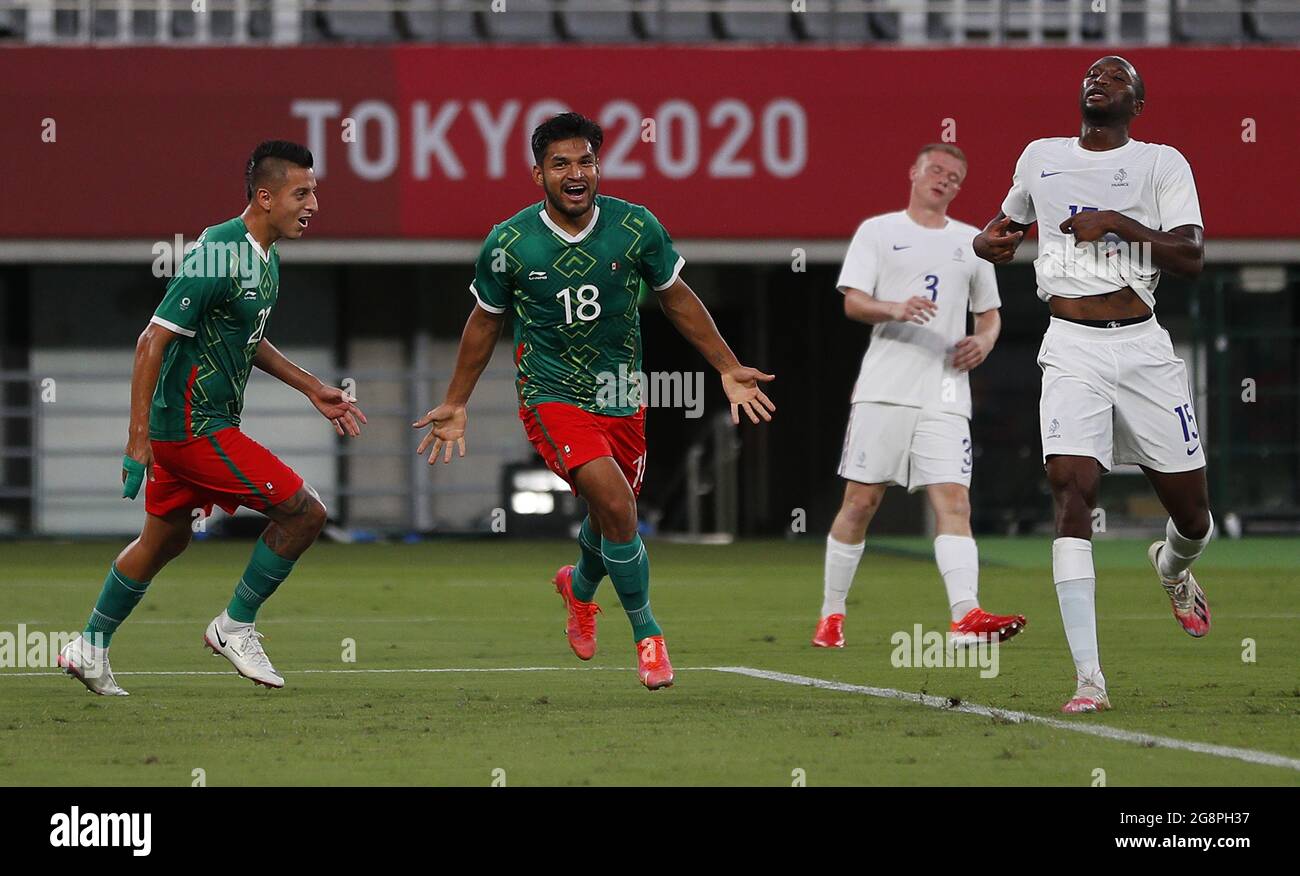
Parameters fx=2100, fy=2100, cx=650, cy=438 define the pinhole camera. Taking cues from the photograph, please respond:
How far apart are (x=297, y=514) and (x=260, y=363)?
0.70 metres

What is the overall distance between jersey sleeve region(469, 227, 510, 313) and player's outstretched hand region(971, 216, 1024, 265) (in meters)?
1.80

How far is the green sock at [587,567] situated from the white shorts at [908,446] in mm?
1999

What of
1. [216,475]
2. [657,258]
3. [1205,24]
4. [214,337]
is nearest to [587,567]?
[657,258]

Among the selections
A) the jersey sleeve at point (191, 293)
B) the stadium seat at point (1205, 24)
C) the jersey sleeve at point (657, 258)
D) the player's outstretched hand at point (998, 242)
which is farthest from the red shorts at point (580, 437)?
the stadium seat at point (1205, 24)

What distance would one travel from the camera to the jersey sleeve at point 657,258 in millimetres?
8109

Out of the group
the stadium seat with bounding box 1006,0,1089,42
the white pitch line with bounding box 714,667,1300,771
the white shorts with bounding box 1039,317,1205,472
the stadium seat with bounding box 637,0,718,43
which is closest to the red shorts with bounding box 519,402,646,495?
the white pitch line with bounding box 714,667,1300,771

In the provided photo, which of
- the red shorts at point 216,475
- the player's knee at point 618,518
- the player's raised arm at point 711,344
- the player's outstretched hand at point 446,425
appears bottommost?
the player's knee at point 618,518

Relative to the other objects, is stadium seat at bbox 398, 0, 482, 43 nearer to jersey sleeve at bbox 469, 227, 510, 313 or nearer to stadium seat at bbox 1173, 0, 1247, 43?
stadium seat at bbox 1173, 0, 1247, 43

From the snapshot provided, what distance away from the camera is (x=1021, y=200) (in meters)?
7.85

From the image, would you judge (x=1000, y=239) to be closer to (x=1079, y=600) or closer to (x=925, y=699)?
(x=1079, y=600)

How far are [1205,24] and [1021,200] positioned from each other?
1695 centimetres

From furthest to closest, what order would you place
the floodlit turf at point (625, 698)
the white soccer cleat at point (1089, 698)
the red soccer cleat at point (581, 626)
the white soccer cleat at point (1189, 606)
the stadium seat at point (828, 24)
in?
the stadium seat at point (828, 24) < the white soccer cleat at point (1189, 606) < the red soccer cleat at point (581, 626) < the white soccer cleat at point (1089, 698) < the floodlit turf at point (625, 698)

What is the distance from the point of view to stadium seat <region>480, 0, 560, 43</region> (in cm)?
2308

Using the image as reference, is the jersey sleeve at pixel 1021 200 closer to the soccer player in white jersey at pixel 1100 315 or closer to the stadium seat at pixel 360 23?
the soccer player in white jersey at pixel 1100 315
